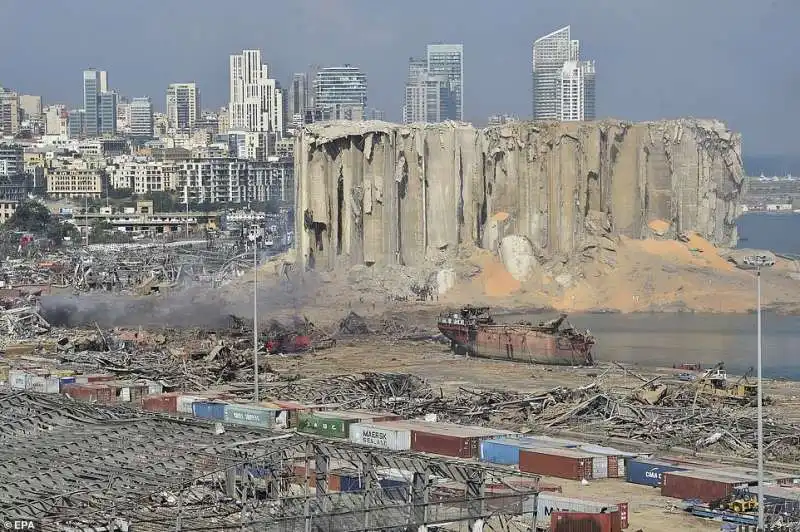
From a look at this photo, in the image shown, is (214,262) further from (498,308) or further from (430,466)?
(430,466)

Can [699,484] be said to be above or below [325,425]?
below

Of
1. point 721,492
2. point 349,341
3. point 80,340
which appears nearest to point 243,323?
point 349,341

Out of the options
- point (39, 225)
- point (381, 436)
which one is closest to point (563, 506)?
point (381, 436)

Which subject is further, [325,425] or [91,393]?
[91,393]

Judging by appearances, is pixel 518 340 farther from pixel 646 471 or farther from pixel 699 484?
pixel 699 484

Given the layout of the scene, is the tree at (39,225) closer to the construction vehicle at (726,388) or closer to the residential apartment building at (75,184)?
the residential apartment building at (75,184)

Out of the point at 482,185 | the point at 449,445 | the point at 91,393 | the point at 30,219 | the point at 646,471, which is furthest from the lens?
the point at 30,219
